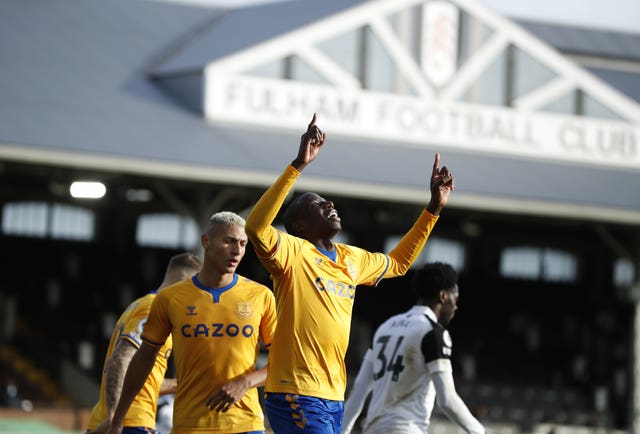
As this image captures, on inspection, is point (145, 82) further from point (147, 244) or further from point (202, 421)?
point (202, 421)

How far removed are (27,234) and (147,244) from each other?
2.73m

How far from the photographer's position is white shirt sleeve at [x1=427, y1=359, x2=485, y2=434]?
25.9 feet

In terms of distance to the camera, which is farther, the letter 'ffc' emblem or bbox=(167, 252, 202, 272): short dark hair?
bbox=(167, 252, 202, 272): short dark hair

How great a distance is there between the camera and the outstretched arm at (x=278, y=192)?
6793 millimetres

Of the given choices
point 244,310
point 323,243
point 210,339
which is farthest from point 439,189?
point 210,339

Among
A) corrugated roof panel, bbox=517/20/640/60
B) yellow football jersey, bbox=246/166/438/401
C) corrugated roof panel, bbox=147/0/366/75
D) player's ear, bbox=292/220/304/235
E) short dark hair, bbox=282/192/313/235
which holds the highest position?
corrugated roof panel, bbox=517/20/640/60

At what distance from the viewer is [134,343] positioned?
27.2 feet

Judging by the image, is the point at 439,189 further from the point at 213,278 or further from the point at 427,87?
the point at 427,87

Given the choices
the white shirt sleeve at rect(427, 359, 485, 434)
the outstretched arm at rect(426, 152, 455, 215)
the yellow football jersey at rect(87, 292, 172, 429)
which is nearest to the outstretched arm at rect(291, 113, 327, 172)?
the outstretched arm at rect(426, 152, 455, 215)

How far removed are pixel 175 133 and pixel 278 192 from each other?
1681cm

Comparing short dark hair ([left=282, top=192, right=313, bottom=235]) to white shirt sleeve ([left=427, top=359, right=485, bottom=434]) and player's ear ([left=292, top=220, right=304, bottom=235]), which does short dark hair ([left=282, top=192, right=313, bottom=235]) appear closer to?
player's ear ([left=292, top=220, right=304, bottom=235])

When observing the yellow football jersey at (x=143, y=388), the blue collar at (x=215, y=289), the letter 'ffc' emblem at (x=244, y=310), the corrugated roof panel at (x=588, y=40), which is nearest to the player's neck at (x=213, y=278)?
the blue collar at (x=215, y=289)

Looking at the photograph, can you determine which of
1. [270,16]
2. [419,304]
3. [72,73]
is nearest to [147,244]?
[270,16]

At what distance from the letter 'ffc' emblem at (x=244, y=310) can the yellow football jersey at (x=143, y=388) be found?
3.63 feet
